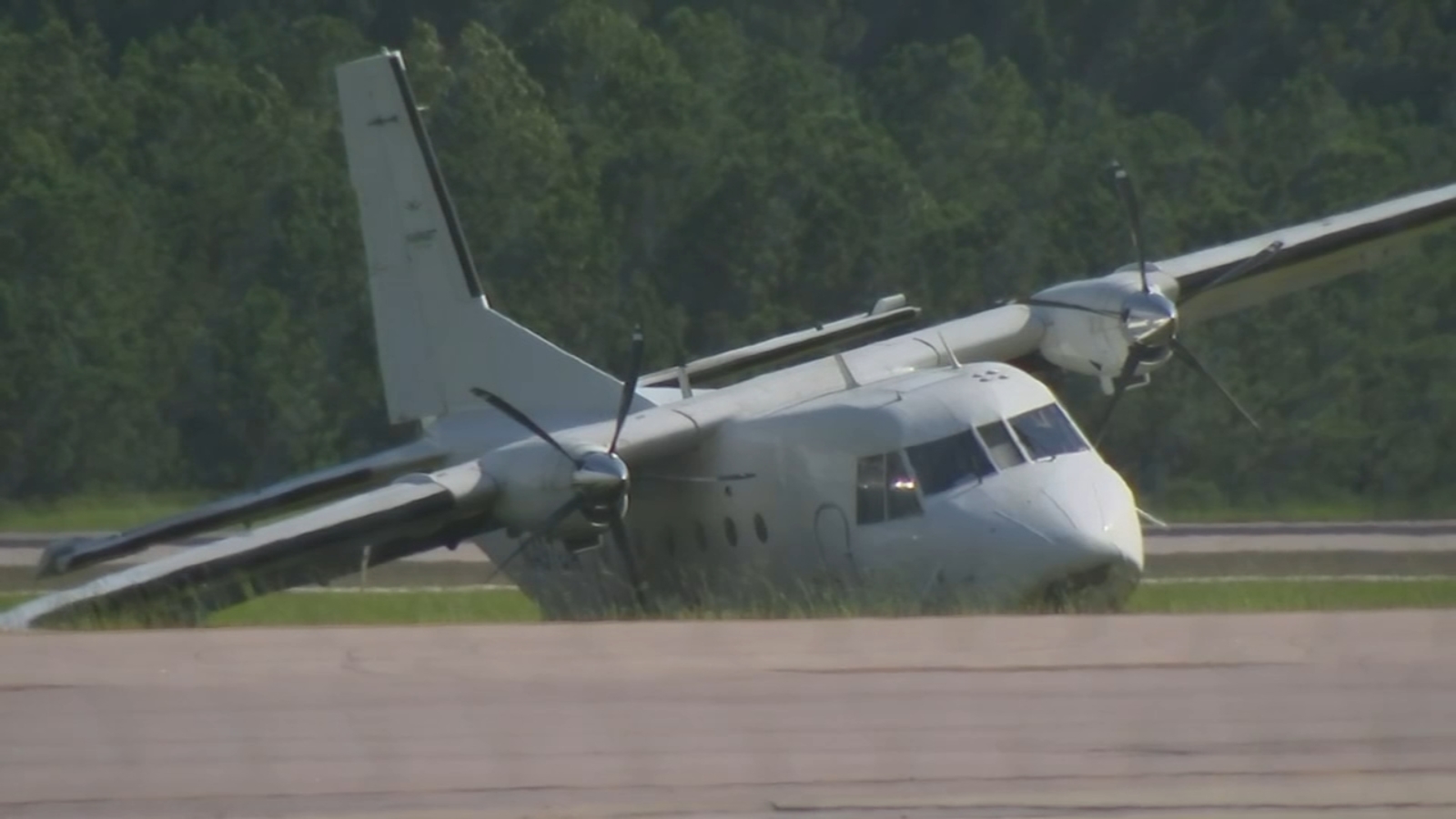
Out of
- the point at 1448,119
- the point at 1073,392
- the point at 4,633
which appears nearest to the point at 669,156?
the point at 1073,392

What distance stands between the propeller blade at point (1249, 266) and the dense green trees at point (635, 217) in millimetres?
14370

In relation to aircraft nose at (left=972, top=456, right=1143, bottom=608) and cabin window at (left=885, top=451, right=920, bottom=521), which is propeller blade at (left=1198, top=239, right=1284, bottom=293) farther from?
cabin window at (left=885, top=451, right=920, bottom=521)

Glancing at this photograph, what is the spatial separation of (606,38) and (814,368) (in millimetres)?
32668

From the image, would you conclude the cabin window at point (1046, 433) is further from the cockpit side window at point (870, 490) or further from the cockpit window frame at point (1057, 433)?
the cockpit side window at point (870, 490)

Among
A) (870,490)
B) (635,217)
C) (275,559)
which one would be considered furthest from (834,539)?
(635,217)

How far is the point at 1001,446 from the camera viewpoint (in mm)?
14289

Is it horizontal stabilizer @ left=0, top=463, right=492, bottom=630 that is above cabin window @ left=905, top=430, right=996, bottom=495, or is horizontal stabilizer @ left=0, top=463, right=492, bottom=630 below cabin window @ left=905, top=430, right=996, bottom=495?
Answer: above

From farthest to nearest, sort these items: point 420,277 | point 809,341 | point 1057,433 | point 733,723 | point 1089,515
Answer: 1. point 420,277
2. point 809,341
3. point 1057,433
4. point 1089,515
5. point 733,723

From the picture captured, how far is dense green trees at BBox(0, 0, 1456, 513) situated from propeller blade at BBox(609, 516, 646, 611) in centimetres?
1855

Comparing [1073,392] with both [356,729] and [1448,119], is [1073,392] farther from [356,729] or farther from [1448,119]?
[356,729]

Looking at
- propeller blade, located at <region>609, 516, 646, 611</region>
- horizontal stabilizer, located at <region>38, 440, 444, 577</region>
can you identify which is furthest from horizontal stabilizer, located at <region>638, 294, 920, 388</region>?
horizontal stabilizer, located at <region>38, 440, 444, 577</region>

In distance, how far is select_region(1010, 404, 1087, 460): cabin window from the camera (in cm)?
1430

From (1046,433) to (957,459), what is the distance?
65cm

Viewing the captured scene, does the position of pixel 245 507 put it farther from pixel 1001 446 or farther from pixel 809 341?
pixel 1001 446
